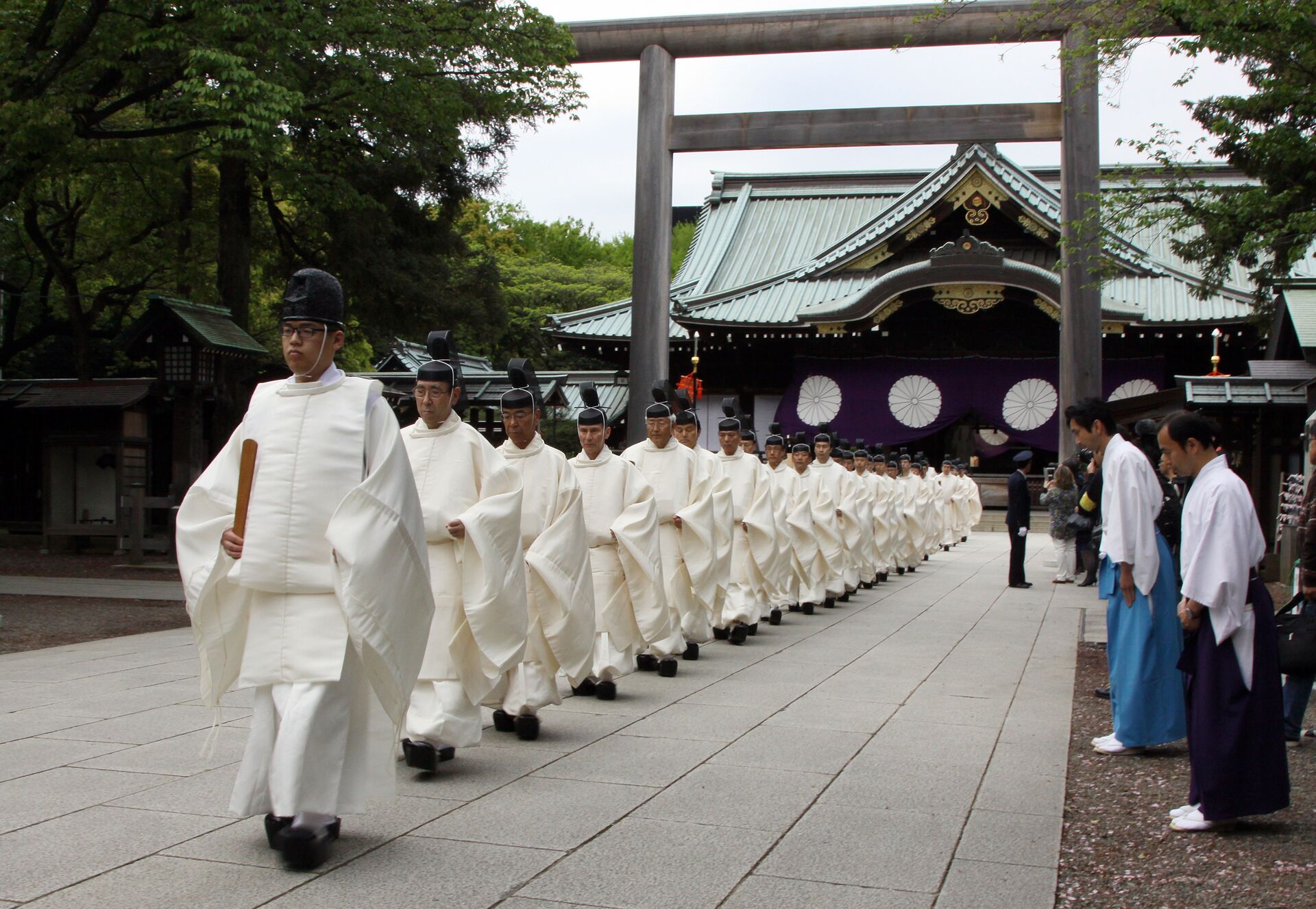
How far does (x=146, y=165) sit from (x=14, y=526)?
9.39m

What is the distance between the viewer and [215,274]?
21.9 meters

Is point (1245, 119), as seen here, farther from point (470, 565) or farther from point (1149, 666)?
point (470, 565)

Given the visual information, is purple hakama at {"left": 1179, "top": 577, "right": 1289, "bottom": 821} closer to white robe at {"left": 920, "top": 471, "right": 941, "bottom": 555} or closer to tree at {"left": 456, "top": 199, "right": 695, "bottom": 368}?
white robe at {"left": 920, "top": 471, "right": 941, "bottom": 555}

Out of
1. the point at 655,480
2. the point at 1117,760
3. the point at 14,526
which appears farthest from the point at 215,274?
the point at 1117,760

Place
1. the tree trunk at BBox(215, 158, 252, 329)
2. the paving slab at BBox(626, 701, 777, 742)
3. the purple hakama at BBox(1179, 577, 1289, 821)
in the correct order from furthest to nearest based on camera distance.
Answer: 1. the tree trunk at BBox(215, 158, 252, 329)
2. the paving slab at BBox(626, 701, 777, 742)
3. the purple hakama at BBox(1179, 577, 1289, 821)

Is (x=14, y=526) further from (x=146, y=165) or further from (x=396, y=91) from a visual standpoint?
(x=396, y=91)

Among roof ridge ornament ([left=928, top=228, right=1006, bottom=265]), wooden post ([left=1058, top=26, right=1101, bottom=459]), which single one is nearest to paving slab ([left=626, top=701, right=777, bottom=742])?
wooden post ([left=1058, top=26, right=1101, bottom=459])

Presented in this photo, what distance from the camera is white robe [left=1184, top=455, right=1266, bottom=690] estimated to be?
483cm

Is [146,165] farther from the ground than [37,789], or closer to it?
farther from the ground

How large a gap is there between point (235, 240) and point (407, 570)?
48.1 ft

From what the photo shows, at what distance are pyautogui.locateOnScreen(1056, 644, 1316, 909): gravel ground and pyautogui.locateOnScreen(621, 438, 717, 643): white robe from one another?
3655 millimetres

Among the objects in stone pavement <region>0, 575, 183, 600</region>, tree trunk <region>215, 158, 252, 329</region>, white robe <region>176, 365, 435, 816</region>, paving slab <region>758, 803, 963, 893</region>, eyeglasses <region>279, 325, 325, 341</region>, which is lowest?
stone pavement <region>0, 575, 183, 600</region>

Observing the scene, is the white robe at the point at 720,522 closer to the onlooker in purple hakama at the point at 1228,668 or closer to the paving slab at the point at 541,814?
the paving slab at the point at 541,814

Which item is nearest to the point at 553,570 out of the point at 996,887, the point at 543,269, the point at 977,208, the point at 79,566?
the point at 996,887
